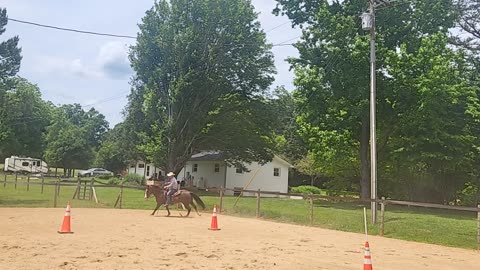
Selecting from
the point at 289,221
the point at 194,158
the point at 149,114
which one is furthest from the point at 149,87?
the point at 289,221

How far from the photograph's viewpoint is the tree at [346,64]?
26.8 m

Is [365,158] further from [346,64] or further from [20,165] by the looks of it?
[20,165]

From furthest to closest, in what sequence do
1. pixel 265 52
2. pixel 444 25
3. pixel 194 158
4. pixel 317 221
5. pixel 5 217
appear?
1. pixel 194 158
2. pixel 265 52
3. pixel 444 25
4. pixel 317 221
5. pixel 5 217

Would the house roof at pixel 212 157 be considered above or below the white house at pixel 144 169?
above

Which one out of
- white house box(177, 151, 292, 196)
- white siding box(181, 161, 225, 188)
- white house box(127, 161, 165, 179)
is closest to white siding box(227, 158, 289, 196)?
white house box(177, 151, 292, 196)

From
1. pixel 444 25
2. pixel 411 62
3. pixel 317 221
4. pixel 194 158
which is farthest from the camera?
pixel 194 158

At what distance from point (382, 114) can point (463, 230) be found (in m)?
12.6

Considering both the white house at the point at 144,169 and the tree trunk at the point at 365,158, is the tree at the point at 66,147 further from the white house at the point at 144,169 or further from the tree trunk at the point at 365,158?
the tree trunk at the point at 365,158

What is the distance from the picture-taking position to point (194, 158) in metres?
51.4

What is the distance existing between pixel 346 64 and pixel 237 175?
78.5ft

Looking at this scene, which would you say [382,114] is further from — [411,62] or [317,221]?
[317,221]

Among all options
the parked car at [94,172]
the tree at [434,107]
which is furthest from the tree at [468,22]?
the parked car at [94,172]

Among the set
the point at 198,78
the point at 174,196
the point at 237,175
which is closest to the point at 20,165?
the point at 237,175

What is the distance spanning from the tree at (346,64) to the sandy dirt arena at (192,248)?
12.3 metres
